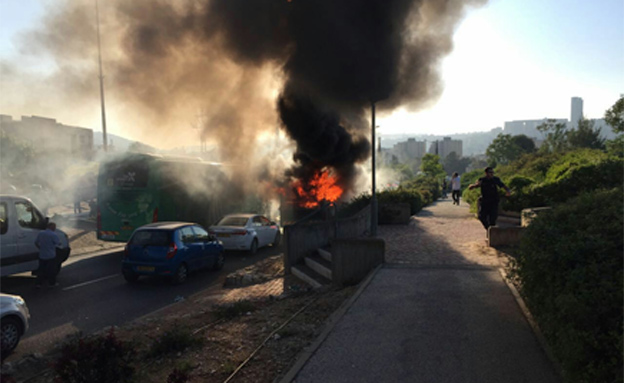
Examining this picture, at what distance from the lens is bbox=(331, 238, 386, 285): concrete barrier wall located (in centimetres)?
838

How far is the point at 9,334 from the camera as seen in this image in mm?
5609

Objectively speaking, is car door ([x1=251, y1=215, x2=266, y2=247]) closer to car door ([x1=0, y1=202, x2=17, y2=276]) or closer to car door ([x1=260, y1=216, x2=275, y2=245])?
car door ([x1=260, y1=216, x2=275, y2=245])

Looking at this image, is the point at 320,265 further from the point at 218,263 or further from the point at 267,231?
the point at 267,231

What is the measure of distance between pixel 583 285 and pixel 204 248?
29.8ft

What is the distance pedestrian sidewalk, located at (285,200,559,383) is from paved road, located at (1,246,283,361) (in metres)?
4.03

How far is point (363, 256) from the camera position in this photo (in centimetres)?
841

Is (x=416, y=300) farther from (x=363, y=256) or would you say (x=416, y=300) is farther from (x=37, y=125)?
(x=37, y=125)

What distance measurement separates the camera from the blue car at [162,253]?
31.6ft

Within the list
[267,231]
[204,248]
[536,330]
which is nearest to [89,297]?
[204,248]

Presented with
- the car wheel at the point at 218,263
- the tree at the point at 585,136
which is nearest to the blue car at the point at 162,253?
the car wheel at the point at 218,263

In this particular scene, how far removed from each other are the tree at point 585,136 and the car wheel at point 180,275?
4480cm

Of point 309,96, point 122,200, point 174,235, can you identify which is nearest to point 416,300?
point 174,235

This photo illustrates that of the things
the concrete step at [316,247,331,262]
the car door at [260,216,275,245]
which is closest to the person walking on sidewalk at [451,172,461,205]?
the car door at [260,216,275,245]

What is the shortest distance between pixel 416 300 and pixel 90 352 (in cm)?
404
